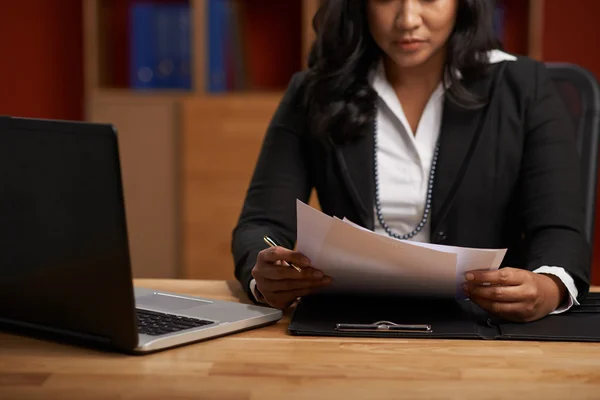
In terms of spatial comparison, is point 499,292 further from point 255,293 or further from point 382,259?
point 255,293

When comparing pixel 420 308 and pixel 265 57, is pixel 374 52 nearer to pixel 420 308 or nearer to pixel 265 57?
pixel 420 308

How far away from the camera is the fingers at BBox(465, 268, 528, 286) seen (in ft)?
4.07

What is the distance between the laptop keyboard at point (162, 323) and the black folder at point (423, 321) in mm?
134

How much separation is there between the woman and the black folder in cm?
31

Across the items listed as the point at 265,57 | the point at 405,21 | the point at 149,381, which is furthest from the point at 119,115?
the point at 149,381

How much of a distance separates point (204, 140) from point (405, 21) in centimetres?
166

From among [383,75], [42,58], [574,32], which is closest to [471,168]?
[383,75]

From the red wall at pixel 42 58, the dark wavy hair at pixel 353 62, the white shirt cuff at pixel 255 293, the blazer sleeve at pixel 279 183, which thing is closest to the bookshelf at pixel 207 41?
the red wall at pixel 42 58

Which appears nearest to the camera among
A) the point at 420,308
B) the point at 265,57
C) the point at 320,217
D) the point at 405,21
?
the point at 320,217

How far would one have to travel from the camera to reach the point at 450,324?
1.25 meters

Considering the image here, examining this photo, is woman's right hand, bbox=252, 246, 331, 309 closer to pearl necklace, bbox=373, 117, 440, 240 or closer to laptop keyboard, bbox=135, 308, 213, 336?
laptop keyboard, bbox=135, 308, 213, 336

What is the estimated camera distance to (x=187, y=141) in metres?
3.24

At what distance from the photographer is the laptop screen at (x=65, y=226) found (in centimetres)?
103

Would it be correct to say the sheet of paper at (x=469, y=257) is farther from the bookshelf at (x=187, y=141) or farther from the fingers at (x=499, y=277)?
the bookshelf at (x=187, y=141)
